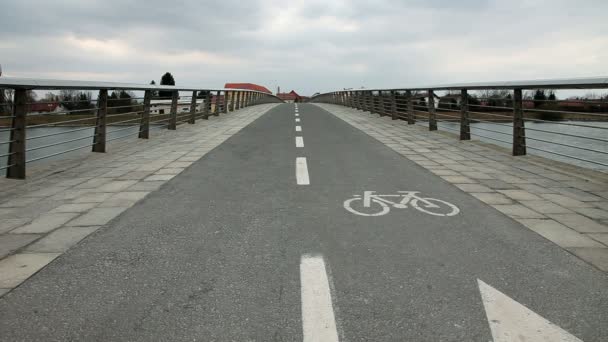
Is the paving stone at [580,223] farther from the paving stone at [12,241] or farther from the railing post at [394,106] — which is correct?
the railing post at [394,106]

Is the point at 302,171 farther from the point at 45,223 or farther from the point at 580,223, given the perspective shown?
the point at 580,223

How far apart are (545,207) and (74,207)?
17.8ft

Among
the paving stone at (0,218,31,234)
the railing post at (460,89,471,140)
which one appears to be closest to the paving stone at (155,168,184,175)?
the paving stone at (0,218,31,234)

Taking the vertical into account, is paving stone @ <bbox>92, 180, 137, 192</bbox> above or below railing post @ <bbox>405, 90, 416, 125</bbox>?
below

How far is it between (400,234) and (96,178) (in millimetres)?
4947

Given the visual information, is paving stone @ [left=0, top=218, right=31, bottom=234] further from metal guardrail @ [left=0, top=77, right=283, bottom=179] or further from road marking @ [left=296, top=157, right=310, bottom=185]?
road marking @ [left=296, top=157, right=310, bottom=185]

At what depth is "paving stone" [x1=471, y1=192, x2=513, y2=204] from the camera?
538 centimetres

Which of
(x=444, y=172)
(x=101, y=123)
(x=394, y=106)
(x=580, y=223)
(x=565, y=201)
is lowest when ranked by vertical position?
(x=580, y=223)

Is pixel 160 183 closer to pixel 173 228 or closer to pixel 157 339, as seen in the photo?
pixel 173 228

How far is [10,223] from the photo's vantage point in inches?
172

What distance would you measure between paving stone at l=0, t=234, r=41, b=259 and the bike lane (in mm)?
2400

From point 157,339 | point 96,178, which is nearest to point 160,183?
point 96,178

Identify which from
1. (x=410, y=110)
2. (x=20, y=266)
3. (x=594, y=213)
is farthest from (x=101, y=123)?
(x=410, y=110)

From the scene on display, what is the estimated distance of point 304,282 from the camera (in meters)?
2.95
